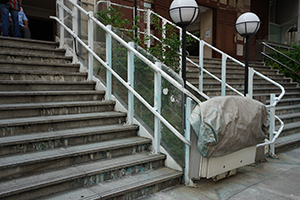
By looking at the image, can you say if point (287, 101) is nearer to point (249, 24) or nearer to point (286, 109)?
point (286, 109)

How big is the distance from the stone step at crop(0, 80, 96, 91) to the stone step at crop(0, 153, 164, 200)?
5.83 feet

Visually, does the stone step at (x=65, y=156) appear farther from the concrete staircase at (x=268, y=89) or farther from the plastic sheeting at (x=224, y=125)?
the concrete staircase at (x=268, y=89)

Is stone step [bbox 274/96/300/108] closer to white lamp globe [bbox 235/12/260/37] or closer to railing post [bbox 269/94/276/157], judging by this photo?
railing post [bbox 269/94/276/157]

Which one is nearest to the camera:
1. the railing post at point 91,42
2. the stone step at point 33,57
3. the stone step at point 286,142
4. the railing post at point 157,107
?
the railing post at point 157,107

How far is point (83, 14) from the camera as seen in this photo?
4852mm

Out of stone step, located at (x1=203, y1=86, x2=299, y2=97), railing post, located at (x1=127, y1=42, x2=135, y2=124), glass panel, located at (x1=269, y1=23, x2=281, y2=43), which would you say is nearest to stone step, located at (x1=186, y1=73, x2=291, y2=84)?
stone step, located at (x1=203, y1=86, x2=299, y2=97)

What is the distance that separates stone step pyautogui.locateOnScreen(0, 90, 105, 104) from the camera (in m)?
3.54

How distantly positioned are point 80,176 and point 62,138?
0.67 m

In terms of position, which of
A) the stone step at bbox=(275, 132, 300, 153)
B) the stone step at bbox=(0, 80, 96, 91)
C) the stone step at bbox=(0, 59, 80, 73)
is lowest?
the stone step at bbox=(275, 132, 300, 153)

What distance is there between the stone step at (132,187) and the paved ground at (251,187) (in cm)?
9

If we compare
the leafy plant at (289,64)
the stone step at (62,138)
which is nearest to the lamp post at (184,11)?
the stone step at (62,138)

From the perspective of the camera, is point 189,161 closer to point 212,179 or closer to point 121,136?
point 212,179

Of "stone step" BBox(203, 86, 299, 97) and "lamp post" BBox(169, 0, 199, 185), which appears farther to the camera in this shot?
"stone step" BBox(203, 86, 299, 97)

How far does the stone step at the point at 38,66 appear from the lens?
4188mm
